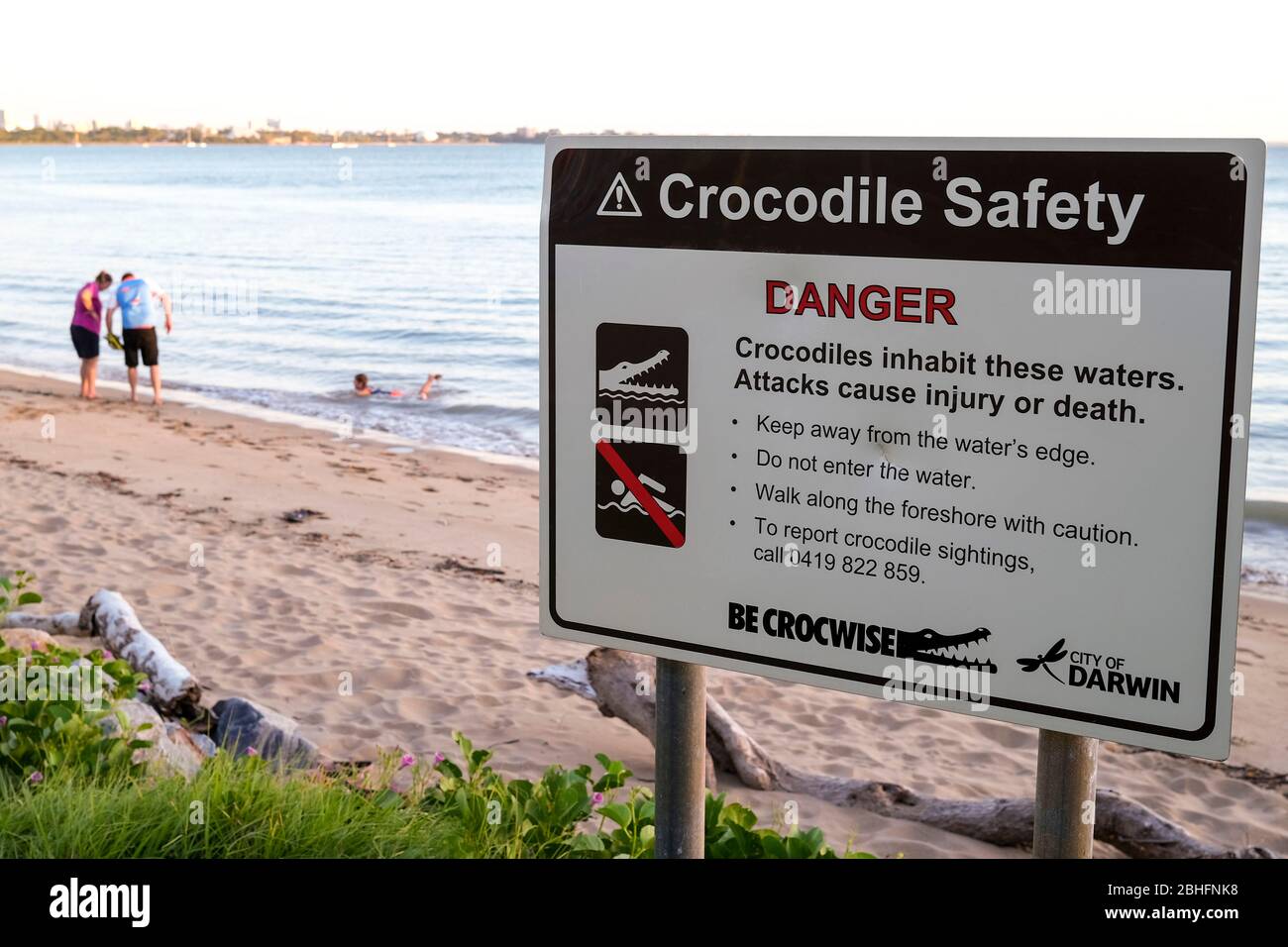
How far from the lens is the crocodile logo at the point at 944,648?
1.99m

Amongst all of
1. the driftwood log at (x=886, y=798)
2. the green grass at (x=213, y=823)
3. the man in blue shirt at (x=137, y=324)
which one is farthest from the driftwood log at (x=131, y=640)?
the man in blue shirt at (x=137, y=324)

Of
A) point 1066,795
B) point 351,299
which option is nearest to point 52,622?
point 1066,795

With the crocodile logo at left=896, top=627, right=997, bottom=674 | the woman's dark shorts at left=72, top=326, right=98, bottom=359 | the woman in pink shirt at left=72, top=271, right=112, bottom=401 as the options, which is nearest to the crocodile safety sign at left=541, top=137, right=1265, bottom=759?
the crocodile logo at left=896, top=627, right=997, bottom=674

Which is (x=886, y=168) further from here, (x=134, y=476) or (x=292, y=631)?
(x=134, y=476)

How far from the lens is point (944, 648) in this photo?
2021 mm

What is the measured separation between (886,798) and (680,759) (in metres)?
2.93

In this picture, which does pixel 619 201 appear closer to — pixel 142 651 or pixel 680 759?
pixel 680 759

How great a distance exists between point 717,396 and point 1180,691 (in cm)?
87

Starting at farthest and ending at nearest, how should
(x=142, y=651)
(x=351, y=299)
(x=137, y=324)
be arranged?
(x=351, y=299)
(x=137, y=324)
(x=142, y=651)

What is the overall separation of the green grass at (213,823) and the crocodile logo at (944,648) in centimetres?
150

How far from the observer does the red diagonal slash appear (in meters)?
2.27

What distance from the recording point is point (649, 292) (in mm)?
2205

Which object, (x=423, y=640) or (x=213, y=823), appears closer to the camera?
(x=213, y=823)

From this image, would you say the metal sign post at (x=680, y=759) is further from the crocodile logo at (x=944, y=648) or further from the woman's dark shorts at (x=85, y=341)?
the woman's dark shorts at (x=85, y=341)
